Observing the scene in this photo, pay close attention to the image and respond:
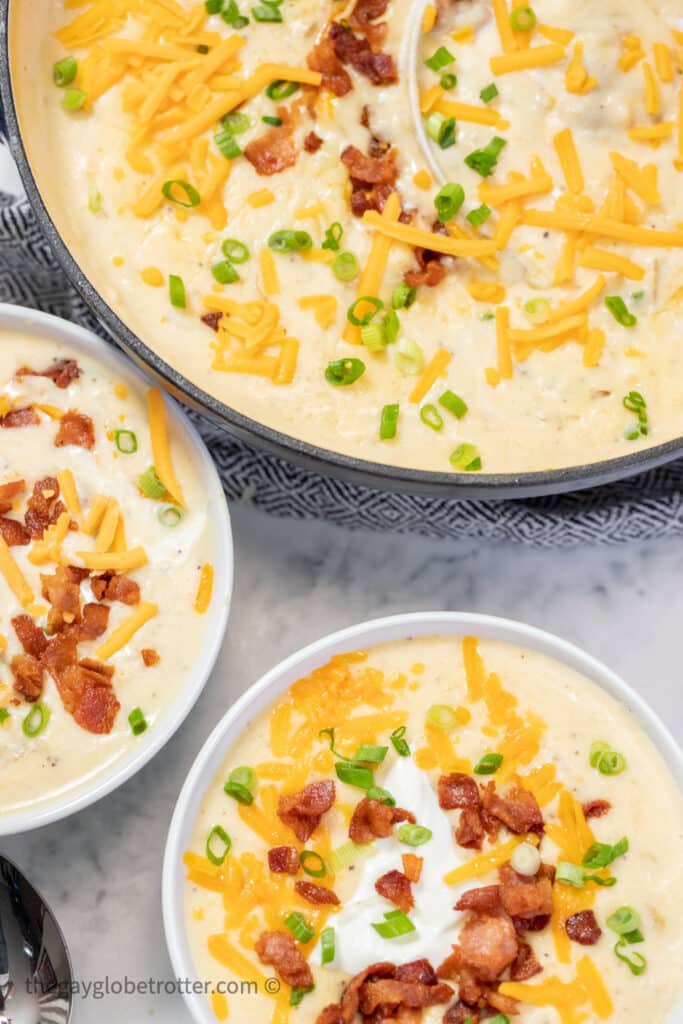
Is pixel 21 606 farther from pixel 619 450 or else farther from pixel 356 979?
pixel 619 450

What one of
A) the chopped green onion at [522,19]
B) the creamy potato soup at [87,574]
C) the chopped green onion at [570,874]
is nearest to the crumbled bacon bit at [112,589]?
the creamy potato soup at [87,574]

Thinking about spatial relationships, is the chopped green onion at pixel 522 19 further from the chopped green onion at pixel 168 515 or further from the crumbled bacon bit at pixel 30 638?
the crumbled bacon bit at pixel 30 638

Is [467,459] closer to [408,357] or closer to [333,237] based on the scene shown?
[408,357]

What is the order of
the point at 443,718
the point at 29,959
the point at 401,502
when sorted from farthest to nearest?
1. the point at 401,502
2. the point at 29,959
3. the point at 443,718

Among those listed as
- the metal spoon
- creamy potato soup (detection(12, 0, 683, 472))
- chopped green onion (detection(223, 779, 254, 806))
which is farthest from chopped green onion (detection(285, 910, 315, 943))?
creamy potato soup (detection(12, 0, 683, 472))

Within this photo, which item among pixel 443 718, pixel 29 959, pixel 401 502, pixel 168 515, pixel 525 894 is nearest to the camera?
pixel 525 894

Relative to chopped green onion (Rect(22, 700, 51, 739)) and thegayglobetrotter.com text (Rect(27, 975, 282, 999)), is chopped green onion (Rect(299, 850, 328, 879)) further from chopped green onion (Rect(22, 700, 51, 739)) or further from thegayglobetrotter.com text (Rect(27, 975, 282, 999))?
chopped green onion (Rect(22, 700, 51, 739))

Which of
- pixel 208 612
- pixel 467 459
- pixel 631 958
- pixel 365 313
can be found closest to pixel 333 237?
pixel 365 313

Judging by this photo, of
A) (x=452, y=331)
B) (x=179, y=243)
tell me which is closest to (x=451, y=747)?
(x=452, y=331)
